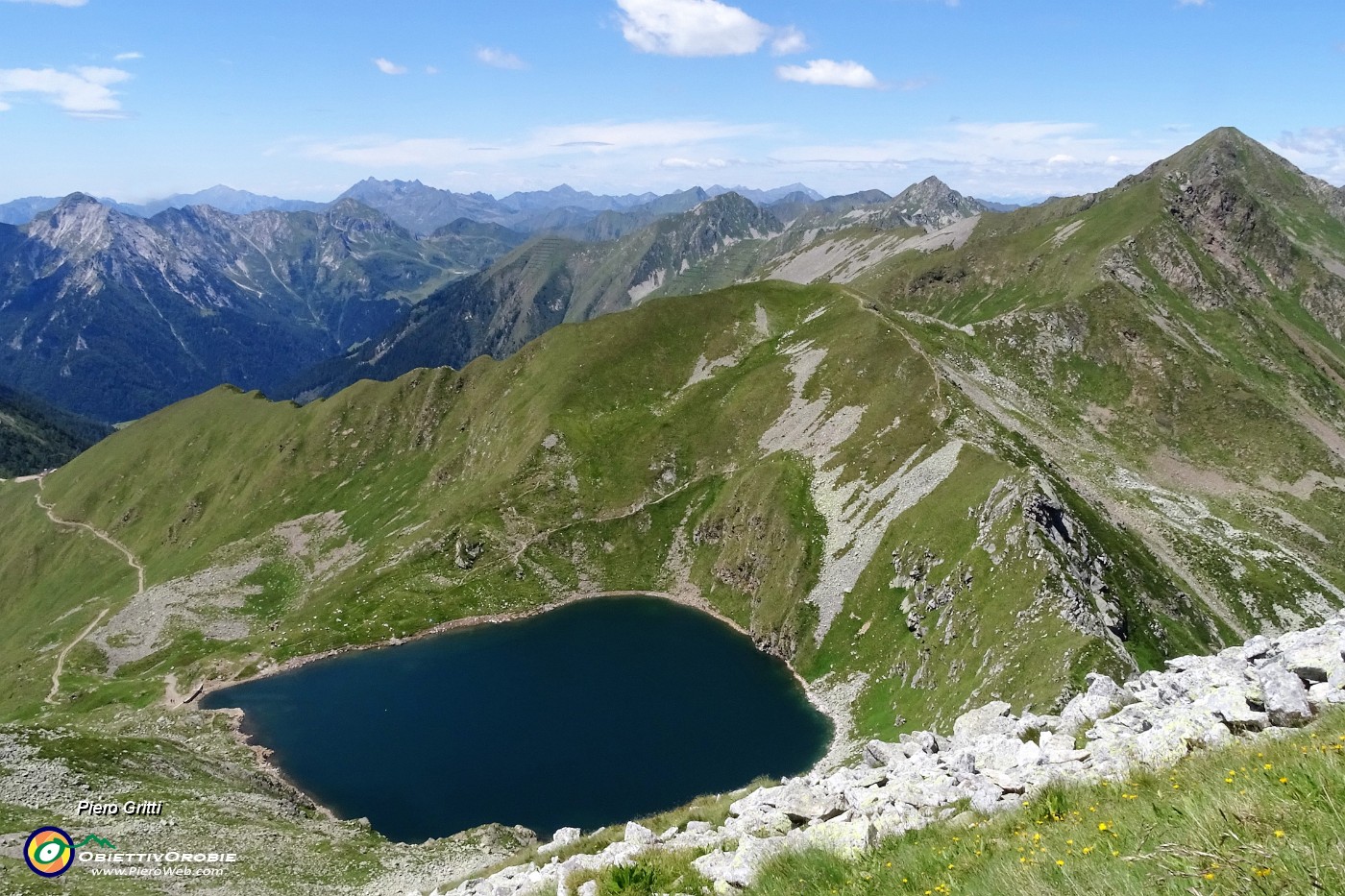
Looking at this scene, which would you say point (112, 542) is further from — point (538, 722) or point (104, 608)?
point (538, 722)

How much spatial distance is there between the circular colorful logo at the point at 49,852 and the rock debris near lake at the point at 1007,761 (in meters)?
29.5

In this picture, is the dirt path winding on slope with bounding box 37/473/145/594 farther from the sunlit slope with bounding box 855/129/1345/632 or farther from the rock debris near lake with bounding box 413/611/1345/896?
the sunlit slope with bounding box 855/129/1345/632

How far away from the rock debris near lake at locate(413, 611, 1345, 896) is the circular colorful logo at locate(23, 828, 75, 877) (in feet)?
96.6

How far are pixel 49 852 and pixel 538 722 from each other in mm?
52348

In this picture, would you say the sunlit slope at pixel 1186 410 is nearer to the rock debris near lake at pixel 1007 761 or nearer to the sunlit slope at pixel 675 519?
the sunlit slope at pixel 675 519

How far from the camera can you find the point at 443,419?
178875mm

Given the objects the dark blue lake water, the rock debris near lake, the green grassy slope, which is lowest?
the dark blue lake water

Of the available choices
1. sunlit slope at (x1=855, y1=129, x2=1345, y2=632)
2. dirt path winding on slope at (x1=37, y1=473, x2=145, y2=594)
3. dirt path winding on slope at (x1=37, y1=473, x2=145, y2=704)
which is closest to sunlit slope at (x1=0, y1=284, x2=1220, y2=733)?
dirt path winding on slope at (x1=37, y1=473, x2=145, y2=594)

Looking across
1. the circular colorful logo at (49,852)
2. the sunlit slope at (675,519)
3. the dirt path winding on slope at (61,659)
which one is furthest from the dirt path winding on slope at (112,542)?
the circular colorful logo at (49,852)

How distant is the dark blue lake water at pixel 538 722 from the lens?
72625mm

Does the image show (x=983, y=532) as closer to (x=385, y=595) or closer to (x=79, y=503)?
(x=385, y=595)

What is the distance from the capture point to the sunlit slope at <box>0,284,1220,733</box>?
265 ft

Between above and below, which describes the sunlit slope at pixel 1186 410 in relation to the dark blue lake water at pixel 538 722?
above

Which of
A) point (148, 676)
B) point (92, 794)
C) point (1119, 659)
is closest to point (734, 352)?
point (1119, 659)
